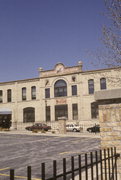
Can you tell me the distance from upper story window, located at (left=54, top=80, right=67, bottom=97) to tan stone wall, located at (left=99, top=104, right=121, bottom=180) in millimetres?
40152

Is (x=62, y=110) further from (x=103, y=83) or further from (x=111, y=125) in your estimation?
(x=111, y=125)

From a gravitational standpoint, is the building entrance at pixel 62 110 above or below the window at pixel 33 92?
below

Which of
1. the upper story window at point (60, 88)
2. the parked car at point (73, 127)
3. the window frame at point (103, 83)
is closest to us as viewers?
the parked car at point (73, 127)

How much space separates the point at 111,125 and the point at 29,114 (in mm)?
43726

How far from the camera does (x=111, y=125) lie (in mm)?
4762

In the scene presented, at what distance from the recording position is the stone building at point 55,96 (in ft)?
138

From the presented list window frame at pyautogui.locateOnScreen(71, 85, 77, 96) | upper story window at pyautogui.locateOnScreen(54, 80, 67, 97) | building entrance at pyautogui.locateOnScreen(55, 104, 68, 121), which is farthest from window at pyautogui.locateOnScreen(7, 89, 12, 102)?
window frame at pyautogui.locateOnScreen(71, 85, 77, 96)

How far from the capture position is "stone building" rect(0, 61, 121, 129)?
42094 mm

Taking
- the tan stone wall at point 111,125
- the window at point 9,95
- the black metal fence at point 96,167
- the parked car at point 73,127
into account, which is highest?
the window at point 9,95

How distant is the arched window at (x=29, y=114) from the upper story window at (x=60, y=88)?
6.33 metres

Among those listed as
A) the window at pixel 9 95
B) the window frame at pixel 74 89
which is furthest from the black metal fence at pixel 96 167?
the window at pixel 9 95

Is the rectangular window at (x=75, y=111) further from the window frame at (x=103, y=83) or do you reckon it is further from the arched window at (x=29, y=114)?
the arched window at (x=29, y=114)

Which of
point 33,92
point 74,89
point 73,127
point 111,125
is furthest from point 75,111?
point 111,125

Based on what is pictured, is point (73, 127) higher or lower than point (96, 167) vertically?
lower
